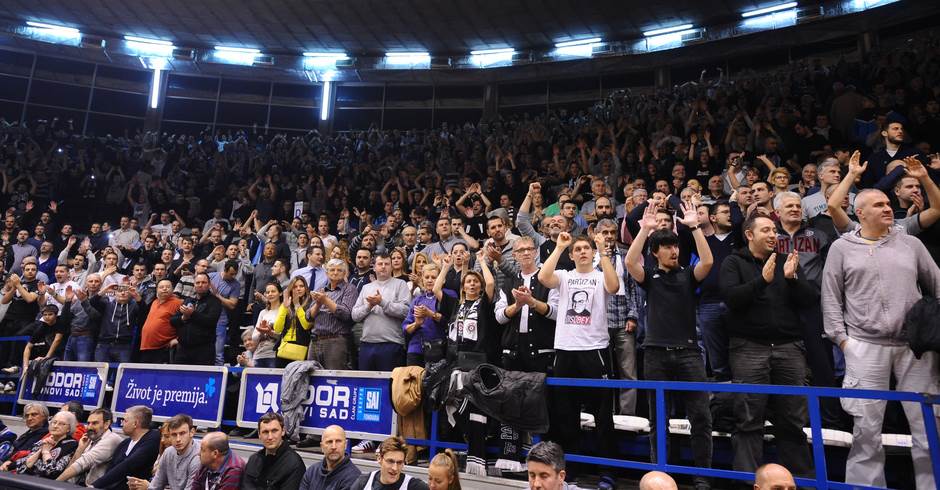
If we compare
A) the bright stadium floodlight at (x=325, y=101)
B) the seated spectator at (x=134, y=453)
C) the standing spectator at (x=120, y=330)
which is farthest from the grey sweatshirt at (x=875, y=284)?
the bright stadium floodlight at (x=325, y=101)

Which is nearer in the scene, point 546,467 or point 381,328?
point 546,467

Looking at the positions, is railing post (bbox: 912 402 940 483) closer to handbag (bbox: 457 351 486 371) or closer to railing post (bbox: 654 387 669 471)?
railing post (bbox: 654 387 669 471)

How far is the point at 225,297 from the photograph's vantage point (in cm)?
841

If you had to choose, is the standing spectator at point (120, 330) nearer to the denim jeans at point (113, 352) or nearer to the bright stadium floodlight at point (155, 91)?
the denim jeans at point (113, 352)

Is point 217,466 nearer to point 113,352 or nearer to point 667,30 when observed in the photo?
point 113,352

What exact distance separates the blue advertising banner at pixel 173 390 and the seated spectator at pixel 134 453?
33 cm

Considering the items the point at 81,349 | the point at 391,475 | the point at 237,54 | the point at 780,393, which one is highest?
the point at 237,54

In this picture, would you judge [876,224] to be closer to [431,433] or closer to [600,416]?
[600,416]

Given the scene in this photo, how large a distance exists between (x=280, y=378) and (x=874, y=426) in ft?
15.9

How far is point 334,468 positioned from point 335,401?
2.67 feet

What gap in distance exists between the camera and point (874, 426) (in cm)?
347

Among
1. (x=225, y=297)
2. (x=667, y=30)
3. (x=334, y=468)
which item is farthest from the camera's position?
(x=667, y=30)

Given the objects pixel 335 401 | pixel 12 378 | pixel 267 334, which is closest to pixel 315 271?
pixel 267 334

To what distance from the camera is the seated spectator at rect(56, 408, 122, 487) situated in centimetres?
621
